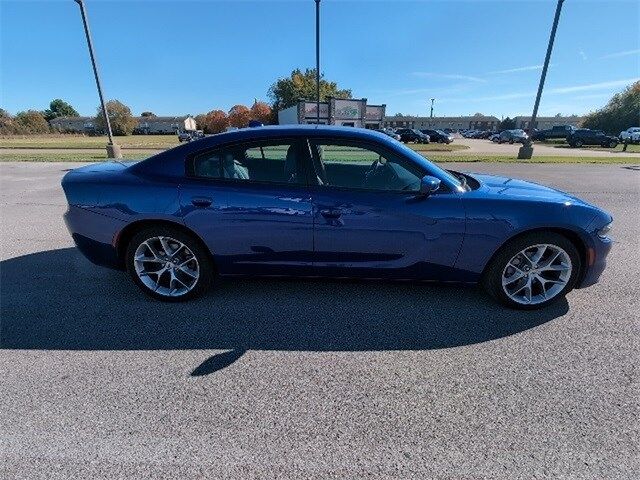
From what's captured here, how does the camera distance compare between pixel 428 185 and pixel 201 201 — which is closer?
pixel 428 185

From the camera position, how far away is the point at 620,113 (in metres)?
46.6

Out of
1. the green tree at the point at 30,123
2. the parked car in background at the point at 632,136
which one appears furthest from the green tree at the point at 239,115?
the parked car in background at the point at 632,136

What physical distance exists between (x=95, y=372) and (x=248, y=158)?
6.43 feet

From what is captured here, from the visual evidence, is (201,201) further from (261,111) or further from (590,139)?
(261,111)

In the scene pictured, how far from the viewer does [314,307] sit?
10.6 feet

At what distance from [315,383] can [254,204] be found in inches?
58.8

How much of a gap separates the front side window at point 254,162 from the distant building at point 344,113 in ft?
110

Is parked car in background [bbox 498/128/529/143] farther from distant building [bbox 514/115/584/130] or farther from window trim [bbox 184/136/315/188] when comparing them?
distant building [bbox 514/115/584/130]

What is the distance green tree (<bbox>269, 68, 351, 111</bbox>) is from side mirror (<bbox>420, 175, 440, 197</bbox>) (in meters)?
68.3

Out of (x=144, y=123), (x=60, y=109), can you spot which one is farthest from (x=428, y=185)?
(x=60, y=109)

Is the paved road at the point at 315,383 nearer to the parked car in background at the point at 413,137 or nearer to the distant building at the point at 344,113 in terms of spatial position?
the distant building at the point at 344,113

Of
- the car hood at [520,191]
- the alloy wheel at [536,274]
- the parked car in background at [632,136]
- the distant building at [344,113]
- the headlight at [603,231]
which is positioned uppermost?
the distant building at [344,113]

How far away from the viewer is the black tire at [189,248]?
3191 mm

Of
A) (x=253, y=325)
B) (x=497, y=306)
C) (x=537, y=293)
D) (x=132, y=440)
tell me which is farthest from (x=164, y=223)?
(x=537, y=293)
